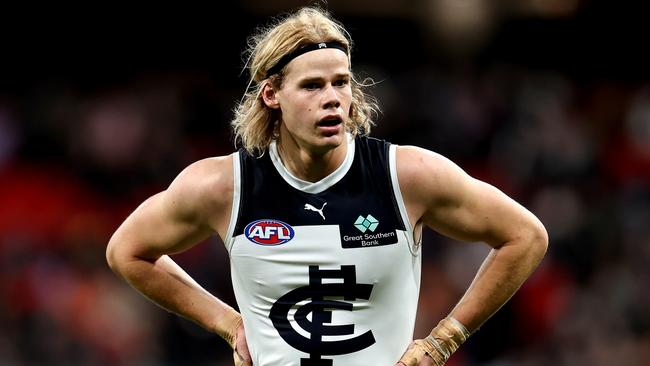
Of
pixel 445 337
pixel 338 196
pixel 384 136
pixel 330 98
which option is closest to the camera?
pixel 330 98

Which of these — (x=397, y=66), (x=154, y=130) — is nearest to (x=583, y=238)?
(x=397, y=66)

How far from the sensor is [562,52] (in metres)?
12.9

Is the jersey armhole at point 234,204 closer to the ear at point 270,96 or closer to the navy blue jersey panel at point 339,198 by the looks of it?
the navy blue jersey panel at point 339,198

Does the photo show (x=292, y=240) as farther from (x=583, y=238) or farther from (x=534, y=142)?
(x=534, y=142)

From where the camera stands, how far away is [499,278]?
4.14 metres

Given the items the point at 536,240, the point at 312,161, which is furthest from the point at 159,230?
the point at 536,240

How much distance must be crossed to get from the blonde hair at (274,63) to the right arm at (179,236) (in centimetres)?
20

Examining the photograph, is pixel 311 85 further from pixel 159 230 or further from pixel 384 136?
pixel 384 136

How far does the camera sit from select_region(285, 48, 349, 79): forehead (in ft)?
13.1

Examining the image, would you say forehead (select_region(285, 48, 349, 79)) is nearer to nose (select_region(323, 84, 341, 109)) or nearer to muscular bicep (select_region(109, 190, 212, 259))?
nose (select_region(323, 84, 341, 109))

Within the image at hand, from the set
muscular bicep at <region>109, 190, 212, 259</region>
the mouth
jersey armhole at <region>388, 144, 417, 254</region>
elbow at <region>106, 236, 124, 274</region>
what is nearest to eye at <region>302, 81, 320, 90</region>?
the mouth

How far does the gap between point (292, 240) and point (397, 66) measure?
8654 millimetres

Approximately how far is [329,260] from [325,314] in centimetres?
20

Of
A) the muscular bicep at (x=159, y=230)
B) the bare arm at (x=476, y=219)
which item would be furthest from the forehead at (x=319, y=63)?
the muscular bicep at (x=159, y=230)
